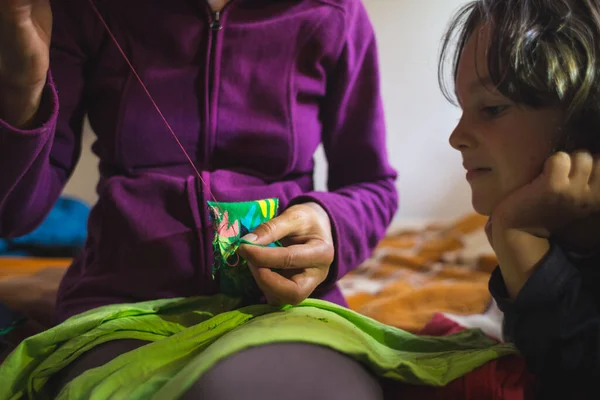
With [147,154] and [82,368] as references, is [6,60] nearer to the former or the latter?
[147,154]

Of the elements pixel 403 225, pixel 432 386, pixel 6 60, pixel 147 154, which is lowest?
pixel 403 225

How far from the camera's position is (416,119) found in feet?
5.30

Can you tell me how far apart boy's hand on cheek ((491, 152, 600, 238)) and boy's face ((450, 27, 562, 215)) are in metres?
0.02

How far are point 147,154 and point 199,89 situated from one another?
94mm

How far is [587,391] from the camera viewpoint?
499 millimetres

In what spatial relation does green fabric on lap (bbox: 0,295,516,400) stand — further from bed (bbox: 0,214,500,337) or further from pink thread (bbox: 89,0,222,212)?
bed (bbox: 0,214,500,337)

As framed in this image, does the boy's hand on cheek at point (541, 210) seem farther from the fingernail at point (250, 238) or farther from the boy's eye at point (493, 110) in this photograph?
the fingernail at point (250, 238)

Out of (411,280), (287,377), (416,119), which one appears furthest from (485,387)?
(416,119)

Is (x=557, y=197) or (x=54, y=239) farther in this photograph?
(x=54, y=239)

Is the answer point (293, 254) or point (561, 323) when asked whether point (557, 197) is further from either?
point (293, 254)

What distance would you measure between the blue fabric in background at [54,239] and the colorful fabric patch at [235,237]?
0.92 meters

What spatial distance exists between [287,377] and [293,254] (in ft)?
0.46

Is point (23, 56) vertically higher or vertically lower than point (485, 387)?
higher

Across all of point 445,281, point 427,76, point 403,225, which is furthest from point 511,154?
point 403,225
